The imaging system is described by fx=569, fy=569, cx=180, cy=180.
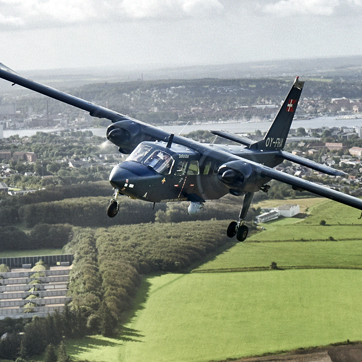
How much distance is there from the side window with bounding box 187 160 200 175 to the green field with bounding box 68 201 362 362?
182ft

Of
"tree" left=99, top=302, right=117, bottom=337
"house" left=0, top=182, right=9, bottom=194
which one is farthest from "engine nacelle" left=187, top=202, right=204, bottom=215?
"house" left=0, top=182, right=9, bottom=194

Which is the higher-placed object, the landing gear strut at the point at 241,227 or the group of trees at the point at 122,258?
the landing gear strut at the point at 241,227

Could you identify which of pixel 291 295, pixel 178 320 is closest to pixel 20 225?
pixel 178 320

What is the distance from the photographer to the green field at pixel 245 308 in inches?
3162

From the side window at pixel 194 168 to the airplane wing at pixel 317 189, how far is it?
9.55 feet

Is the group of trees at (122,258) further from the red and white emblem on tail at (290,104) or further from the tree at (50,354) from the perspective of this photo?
the red and white emblem on tail at (290,104)

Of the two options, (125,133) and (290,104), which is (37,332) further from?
(290,104)

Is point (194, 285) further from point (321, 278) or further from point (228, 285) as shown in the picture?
point (321, 278)

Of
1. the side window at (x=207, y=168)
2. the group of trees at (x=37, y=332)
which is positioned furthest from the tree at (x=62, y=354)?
the side window at (x=207, y=168)

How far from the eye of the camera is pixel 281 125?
33.7m

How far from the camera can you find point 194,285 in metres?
91.4

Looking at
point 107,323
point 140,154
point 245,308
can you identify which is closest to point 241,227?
point 140,154

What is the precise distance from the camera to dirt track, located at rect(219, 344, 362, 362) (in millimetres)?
75000

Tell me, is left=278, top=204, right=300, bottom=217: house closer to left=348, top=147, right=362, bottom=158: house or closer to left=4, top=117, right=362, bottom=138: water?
left=4, top=117, right=362, bottom=138: water
